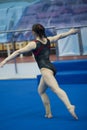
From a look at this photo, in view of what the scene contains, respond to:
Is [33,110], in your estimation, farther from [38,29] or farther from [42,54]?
[38,29]

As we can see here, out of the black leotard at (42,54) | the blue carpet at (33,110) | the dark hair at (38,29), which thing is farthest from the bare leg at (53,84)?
the dark hair at (38,29)

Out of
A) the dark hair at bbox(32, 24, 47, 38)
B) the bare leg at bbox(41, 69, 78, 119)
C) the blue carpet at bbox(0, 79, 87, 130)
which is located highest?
→ the dark hair at bbox(32, 24, 47, 38)

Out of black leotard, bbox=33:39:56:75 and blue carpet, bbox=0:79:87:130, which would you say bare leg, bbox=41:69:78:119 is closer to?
black leotard, bbox=33:39:56:75

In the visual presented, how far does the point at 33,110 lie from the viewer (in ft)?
15.3

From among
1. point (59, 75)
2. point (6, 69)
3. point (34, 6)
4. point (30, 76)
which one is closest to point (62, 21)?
point (34, 6)

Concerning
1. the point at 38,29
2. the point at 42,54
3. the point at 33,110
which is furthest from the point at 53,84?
the point at 33,110

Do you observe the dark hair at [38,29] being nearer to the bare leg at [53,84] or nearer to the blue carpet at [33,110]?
the bare leg at [53,84]

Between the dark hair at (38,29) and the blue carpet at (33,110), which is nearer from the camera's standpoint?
the blue carpet at (33,110)

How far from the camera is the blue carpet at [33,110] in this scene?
3838 millimetres

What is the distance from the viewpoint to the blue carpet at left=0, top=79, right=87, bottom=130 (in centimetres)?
384

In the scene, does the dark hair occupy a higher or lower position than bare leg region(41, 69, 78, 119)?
higher

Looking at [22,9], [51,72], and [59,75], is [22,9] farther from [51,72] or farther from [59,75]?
[51,72]

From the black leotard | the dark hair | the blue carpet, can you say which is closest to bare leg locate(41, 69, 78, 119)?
the black leotard

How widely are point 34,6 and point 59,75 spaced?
19.8ft
